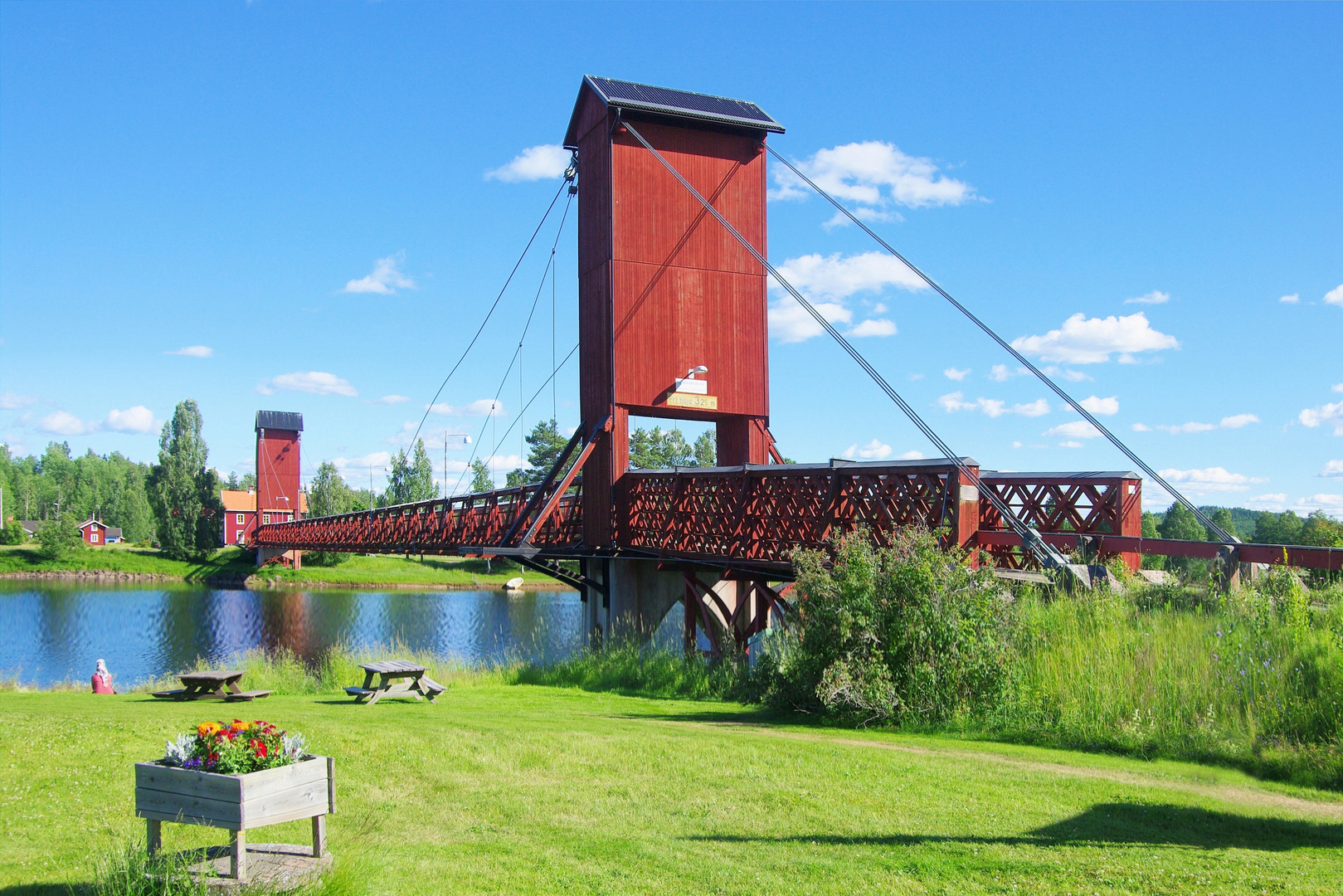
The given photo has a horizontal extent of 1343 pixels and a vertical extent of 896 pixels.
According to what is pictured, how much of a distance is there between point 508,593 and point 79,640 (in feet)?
95.7

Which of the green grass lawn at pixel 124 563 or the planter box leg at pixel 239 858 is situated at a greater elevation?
the planter box leg at pixel 239 858

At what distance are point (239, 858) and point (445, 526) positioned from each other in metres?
27.0

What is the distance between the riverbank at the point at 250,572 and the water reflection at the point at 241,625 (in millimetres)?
3441

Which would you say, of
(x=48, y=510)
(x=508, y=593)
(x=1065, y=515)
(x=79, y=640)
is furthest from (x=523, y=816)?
(x=48, y=510)

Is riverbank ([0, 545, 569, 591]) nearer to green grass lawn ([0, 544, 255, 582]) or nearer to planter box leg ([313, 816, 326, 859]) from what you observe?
green grass lawn ([0, 544, 255, 582])

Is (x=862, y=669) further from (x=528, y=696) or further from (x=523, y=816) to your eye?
(x=528, y=696)

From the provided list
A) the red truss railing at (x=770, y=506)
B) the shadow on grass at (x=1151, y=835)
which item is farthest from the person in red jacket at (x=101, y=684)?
the shadow on grass at (x=1151, y=835)

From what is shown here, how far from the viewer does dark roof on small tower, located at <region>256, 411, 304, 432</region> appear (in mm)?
75938

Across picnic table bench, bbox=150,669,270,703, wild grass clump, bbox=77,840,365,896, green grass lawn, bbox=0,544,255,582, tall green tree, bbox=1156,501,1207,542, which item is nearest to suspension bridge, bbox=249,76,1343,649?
picnic table bench, bbox=150,669,270,703

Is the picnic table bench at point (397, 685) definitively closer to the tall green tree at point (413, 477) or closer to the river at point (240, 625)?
the river at point (240, 625)

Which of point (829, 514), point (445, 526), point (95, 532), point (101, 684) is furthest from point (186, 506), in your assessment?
point (829, 514)

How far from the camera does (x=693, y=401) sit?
21594 mm

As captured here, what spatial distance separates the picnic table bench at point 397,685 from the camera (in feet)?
42.3

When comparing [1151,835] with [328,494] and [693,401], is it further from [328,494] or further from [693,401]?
[328,494]
